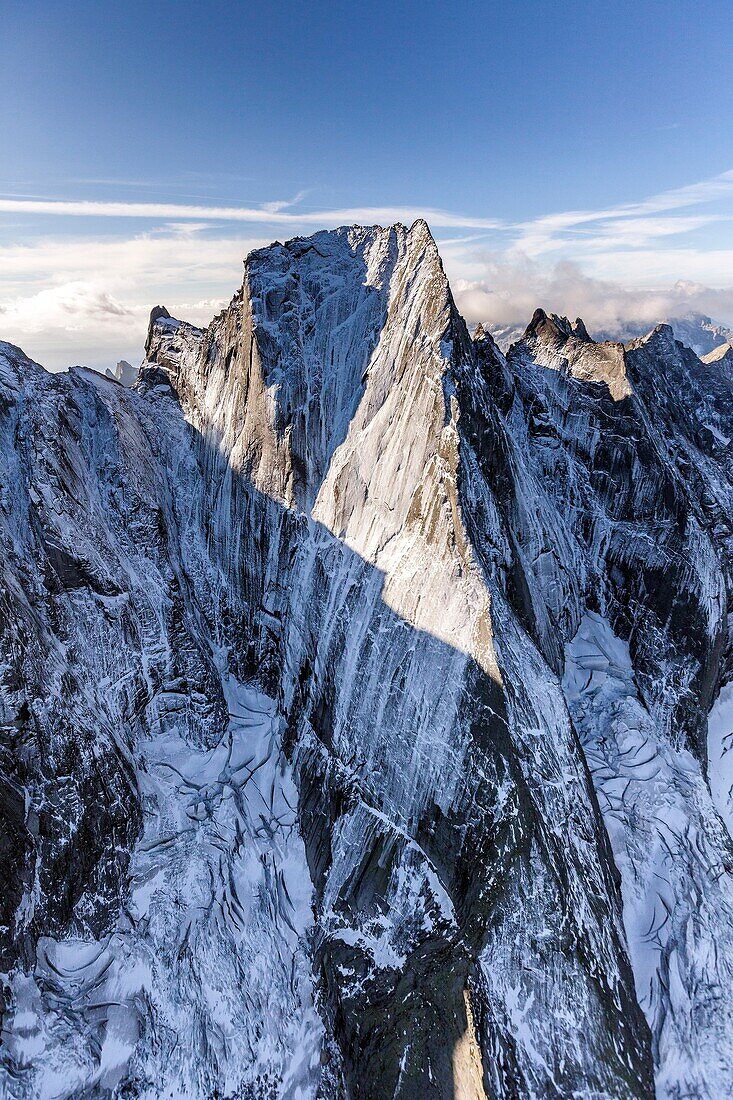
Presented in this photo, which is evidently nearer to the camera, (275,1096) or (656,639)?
(275,1096)

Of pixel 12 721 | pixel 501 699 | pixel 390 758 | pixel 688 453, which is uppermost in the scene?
pixel 688 453

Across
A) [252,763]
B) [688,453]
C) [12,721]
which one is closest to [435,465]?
[252,763]

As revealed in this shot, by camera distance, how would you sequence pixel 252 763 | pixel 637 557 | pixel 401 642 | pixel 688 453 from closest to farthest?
pixel 401 642 < pixel 252 763 < pixel 637 557 < pixel 688 453

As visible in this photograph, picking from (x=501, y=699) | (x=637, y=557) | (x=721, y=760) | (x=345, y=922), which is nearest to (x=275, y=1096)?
(x=345, y=922)

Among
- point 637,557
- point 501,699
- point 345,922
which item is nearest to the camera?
point 501,699

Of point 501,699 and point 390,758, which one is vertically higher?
point 501,699

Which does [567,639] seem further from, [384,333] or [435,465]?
[384,333]
